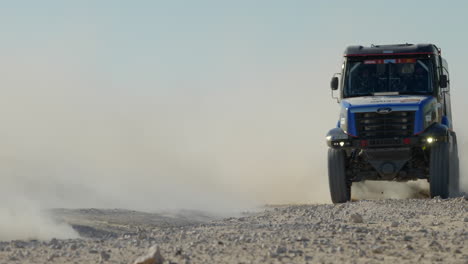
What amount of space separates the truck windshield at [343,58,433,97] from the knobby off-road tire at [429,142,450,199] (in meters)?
1.49

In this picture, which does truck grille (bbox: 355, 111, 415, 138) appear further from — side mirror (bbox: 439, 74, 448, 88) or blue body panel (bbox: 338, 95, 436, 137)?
side mirror (bbox: 439, 74, 448, 88)

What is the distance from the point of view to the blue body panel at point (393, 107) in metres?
19.1

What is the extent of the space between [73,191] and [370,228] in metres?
20.0

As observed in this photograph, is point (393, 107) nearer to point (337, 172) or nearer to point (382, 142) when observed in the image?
point (382, 142)

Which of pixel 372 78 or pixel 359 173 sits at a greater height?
pixel 372 78

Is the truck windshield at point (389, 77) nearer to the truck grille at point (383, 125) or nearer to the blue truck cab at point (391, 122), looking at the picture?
the blue truck cab at point (391, 122)

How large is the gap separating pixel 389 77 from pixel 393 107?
3.97 feet

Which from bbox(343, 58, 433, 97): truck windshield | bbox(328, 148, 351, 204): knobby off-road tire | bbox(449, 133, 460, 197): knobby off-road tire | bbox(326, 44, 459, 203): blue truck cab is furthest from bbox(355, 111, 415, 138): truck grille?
bbox(449, 133, 460, 197): knobby off-road tire

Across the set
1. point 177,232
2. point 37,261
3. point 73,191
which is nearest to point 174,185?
point 73,191

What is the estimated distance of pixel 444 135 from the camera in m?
19.1

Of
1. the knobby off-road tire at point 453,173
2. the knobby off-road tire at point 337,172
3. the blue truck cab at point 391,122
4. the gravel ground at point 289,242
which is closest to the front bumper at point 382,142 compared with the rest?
the blue truck cab at point 391,122

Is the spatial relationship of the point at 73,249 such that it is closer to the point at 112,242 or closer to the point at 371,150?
the point at 112,242

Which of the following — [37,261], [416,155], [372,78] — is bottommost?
[37,261]

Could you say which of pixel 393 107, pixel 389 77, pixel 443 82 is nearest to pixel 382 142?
pixel 393 107
